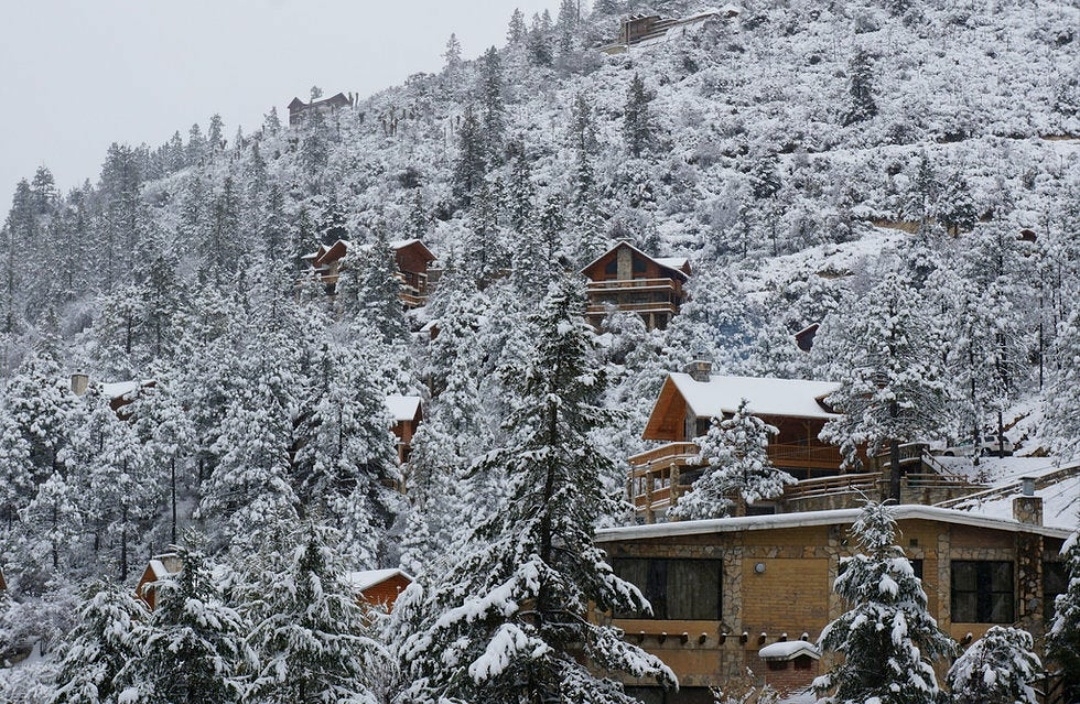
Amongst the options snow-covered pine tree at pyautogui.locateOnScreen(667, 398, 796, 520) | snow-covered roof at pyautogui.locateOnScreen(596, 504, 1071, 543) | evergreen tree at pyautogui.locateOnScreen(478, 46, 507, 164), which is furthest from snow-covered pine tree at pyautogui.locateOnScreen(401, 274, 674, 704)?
evergreen tree at pyautogui.locateOnScreen(478, 46, 507, 164)

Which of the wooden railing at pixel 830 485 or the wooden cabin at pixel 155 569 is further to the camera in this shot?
the wooden cabin at pixel 155 569

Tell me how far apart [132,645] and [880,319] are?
32.4m

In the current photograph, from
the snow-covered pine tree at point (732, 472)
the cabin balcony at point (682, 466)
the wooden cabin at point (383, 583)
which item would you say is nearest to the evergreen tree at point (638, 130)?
the cabin balcony at point (682, 466)

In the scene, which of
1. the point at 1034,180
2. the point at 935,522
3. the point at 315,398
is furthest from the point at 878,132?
the point at 935,522

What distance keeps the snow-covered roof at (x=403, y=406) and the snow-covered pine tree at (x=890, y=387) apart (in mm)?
26084

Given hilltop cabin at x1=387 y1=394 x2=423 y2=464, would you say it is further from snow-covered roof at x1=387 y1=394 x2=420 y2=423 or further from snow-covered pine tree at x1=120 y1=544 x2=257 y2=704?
snow-covered pine tree at x1=120 y1=544 x2=257 y2=704

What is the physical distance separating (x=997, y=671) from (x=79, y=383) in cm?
6493

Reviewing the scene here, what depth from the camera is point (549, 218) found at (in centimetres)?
9781

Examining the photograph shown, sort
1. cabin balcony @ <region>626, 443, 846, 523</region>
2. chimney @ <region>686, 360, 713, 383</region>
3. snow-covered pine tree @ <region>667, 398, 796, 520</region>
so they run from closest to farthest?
snow-covered pine tree @ <region>667, 398, 796, 520</region>
cabin balcony @ <region>626, 443, 846, 523</region>
chimney @ <region>686, 360, 713, 383</region>

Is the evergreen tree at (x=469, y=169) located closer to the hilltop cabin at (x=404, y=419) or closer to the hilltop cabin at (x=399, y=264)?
the hilltop cabin at (x=399, y=264)

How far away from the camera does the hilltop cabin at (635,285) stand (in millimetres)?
91562

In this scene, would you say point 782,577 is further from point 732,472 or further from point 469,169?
point 469,169

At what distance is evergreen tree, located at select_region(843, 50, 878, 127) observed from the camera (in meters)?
138

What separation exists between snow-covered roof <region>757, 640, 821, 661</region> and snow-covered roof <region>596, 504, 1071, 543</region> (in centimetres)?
292
